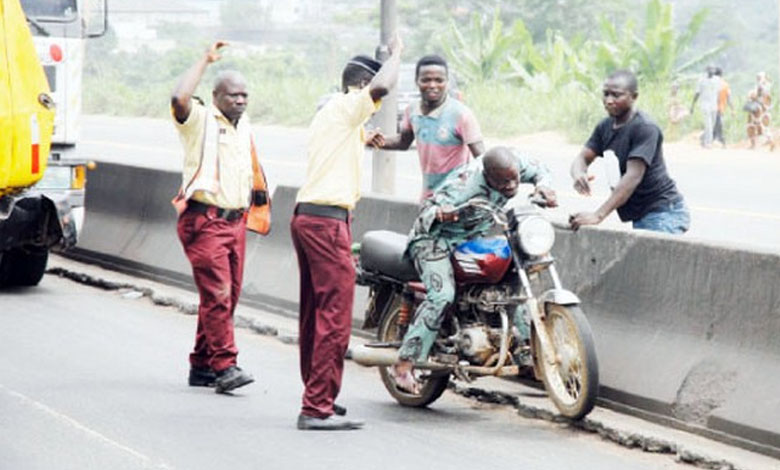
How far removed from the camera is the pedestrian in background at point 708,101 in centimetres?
3522

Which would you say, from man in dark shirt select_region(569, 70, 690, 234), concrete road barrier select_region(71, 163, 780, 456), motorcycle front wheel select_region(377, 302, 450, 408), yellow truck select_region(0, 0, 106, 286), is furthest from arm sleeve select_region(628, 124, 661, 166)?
yellow truck select_region(0, 0, 106, 286)

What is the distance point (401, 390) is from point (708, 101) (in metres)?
26.2

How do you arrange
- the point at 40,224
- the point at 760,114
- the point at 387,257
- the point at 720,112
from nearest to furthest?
the point at 387,257
the point at 40,224
the point at 760,114
the point at 720,112

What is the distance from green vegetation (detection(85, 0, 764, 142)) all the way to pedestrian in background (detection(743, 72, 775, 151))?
126 centimetres

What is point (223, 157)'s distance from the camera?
393 inches

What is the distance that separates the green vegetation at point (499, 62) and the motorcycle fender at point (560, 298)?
27537 millimetres

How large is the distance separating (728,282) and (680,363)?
498 millimetres

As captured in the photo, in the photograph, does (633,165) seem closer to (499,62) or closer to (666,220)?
(666,220)

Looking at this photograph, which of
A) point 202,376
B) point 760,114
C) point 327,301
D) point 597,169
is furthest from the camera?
point 760,114

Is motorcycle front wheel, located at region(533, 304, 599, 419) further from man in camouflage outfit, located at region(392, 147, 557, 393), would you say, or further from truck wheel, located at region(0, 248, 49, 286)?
truck wheel, located at region(0, 248, 49, 286)

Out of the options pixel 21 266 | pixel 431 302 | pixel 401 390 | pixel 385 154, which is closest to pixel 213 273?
pixel 401 390

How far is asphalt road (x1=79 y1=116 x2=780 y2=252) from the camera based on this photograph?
2120cm

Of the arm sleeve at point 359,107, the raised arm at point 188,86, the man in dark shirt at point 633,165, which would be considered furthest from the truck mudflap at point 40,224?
the arm sleeve at point 359,107

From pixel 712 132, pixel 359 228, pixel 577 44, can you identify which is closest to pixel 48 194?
pixel 359 228
